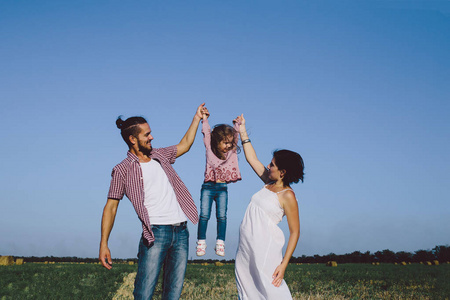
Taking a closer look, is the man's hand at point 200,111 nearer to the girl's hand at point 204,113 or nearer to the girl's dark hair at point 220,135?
the girl's hand at point 204,113

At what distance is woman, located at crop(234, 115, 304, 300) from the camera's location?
6.04 m

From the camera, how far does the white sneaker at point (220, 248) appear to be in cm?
821

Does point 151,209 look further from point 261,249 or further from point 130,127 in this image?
point 261,249

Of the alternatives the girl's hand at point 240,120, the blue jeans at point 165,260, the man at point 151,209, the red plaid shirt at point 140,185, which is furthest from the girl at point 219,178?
the blue jeans at point 165,260

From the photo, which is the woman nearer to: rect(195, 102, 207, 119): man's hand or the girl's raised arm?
the girl's raised arm

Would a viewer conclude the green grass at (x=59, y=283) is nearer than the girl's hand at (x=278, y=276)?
No

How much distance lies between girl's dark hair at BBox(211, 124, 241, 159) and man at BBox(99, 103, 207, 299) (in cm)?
224

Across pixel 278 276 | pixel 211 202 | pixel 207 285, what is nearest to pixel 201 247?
pixel 211 202

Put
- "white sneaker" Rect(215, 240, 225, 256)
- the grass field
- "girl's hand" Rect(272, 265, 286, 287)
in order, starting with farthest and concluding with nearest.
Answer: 1. the grass field
2. "white sneaker" Rect(215, 240, 225, 256)
3. "girl's hand" Rect(272, 265, 286, 287)

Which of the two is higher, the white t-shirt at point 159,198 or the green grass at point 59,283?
the white t-shirt at point 159,198

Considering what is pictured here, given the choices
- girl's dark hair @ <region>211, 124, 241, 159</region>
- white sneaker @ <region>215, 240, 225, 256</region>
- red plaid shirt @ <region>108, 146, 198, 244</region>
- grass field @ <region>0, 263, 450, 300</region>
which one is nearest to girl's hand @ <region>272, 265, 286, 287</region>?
red plaid shirt @ <region>108, 146, 198, 244</region>

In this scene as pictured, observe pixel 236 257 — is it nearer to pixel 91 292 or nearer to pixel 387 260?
pixel 91 292

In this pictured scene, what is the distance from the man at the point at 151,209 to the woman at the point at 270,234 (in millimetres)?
864

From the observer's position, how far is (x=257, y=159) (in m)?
7.05
